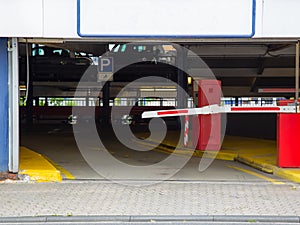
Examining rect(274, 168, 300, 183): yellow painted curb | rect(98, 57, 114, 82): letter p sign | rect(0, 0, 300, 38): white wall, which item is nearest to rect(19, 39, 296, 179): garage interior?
rect(98, 57, 114, 82): letter p sign

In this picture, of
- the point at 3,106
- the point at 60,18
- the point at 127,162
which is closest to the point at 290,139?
the point at 127,162

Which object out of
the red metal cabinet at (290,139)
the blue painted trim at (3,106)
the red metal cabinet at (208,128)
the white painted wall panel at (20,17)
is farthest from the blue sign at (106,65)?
the red metal cabinet at (290,139)

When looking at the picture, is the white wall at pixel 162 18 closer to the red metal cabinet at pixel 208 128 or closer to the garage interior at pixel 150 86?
the red metal cabinet at pixel 208 128

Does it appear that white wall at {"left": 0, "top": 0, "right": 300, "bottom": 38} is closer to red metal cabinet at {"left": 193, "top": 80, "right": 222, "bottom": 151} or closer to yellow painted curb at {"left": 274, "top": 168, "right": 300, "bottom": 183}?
yellow painted curb at {"left": 274, "top": 168, "right": 300, "bottom": 183}

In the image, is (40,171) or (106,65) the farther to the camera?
(106,65)

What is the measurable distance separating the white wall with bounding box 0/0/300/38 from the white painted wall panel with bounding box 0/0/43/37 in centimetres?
2

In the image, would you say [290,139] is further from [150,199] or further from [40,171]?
[40,171]

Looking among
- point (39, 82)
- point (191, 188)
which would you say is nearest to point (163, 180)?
point (191, 188)

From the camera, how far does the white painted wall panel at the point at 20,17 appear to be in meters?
8.85

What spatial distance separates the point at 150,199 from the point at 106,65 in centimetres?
703

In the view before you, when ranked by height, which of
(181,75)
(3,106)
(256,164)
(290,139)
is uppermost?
(181,75)

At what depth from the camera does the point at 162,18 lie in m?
9.03

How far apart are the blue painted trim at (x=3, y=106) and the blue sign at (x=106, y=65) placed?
179 inches

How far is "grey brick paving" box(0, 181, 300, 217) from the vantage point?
721cm
